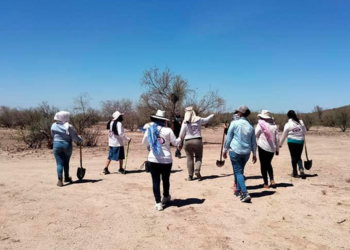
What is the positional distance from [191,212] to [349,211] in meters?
2.93

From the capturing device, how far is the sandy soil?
414 centimetres

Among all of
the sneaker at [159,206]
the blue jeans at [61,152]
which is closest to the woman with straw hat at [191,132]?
the sneaker at [159,206]

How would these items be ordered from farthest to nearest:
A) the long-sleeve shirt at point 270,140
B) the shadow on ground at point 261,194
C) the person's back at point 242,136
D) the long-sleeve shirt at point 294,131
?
the long-sleeve shirt at point 294,131
the long-sleeve shirt at point 270,140
the shadow on ground at point 261,194
the person's back at point 242,136

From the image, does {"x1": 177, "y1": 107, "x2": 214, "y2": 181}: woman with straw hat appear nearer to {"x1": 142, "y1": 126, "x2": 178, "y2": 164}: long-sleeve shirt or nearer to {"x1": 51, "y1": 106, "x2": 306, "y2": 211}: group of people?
{"x1": 51, "y1": 106, "x2": 306, "y2": 211}: group of people

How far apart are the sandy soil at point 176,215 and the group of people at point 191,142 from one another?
42 cm

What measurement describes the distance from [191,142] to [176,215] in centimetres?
259

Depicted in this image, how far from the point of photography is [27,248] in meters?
3.98

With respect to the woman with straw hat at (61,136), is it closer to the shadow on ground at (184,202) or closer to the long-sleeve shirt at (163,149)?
the long-sleeve shirt at (163,149)

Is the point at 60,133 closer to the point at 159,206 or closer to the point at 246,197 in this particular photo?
the point at 159,206

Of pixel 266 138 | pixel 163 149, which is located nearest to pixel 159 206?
pixel 163 149

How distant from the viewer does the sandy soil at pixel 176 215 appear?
4.14m

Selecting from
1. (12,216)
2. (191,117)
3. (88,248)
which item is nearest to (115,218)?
(88,248)

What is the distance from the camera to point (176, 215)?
5.12 meters

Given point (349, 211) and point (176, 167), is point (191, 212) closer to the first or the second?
point (349, 211)
